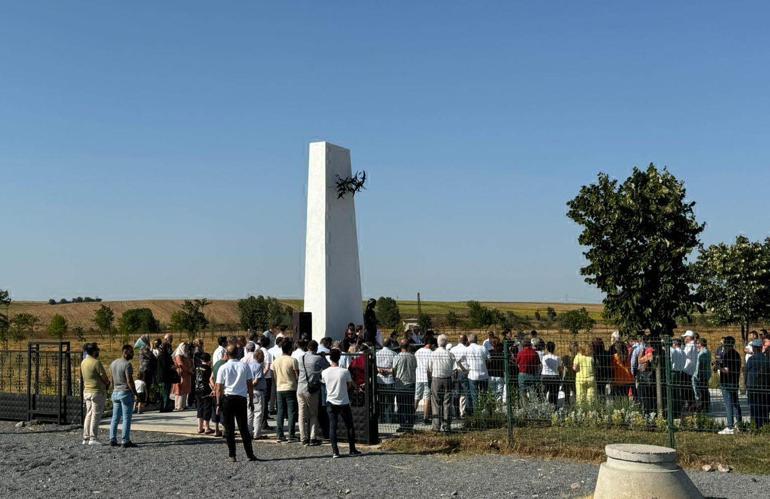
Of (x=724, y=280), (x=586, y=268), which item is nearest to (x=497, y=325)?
(x=724, y=280)

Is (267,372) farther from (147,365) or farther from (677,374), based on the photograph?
(677,374)

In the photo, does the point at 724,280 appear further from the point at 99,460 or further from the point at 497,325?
the point at 497,325

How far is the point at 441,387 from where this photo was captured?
43.8 feet

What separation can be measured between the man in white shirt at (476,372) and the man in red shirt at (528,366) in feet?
2.02

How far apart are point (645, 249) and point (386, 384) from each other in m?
7.57

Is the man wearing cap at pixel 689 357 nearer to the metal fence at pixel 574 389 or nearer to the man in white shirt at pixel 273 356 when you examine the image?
the metal fence at pixel 574 389

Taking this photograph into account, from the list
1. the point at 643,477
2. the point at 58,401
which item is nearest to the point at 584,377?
the point at 643,477

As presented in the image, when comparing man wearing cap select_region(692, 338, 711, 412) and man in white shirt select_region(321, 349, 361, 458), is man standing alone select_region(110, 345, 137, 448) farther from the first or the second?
man wearing cap select_region(692, 338, 711, 412)

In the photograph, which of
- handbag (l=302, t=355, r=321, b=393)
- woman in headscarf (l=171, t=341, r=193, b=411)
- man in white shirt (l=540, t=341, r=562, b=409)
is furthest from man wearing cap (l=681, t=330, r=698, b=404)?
woman in headscarf (l=171, t=341, r=193, b=411)

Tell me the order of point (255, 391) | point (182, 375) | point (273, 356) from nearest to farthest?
1. point (255, 391)
2. point (273, 356)
3. point (182, 375)

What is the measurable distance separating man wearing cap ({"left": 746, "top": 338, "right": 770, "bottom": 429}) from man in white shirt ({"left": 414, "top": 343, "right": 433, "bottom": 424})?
5.09 m

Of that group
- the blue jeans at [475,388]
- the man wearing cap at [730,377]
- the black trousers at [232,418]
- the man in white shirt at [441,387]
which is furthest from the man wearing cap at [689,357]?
the black trousers at [232,418]

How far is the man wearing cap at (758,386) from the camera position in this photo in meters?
11.9

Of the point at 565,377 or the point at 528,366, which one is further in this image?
the point at 565,377
